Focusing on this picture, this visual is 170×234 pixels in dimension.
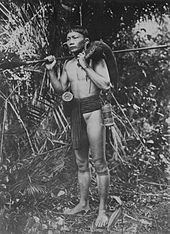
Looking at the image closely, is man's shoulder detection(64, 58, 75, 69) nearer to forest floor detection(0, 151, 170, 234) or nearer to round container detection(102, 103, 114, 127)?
round container detection(102, 103, 114, 127)

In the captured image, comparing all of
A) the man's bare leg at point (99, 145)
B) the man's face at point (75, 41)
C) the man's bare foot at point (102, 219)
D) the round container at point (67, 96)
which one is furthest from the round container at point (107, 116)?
the man's bare foot at point (102, 219)

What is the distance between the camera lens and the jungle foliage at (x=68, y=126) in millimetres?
2420

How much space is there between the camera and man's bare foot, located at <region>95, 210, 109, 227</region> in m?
2.40

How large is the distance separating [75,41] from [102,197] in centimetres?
78

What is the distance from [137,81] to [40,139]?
1.84 ft

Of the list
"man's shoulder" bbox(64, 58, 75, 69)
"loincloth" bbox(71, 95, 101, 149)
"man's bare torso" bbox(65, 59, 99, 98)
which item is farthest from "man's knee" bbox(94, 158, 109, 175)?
"man's shoulder" bbox(64, 58, 75, 69)

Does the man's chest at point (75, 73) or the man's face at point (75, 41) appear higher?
the man's face at point (75, 41)

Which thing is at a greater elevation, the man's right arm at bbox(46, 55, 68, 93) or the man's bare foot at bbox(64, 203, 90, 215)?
the man's right arm at bbox(46, 55, 68, 93)

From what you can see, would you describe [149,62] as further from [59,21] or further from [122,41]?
[59,21]

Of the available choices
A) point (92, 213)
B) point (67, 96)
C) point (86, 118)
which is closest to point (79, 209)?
point (92, 213)

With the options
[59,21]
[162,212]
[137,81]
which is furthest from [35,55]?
[162,212]

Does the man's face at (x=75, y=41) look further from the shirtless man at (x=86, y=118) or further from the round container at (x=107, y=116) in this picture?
the round container at (x=107, y=116)

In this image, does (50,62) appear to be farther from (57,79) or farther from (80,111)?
(80,111)

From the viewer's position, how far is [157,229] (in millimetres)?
2393
